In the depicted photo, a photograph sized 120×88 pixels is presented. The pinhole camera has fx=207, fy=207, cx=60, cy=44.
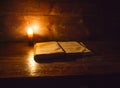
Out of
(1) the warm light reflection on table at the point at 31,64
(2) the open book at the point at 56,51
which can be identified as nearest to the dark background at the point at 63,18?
(2) the open book at the point at 56,51

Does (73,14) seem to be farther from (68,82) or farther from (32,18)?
(68,82)

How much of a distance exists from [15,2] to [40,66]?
27.2 inches

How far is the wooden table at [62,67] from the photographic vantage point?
1.06 metres

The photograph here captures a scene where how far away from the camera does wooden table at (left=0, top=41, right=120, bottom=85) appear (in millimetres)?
1064

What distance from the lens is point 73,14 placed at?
67.2 inches

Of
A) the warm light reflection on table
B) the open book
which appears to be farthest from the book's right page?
the warm light reflection on table

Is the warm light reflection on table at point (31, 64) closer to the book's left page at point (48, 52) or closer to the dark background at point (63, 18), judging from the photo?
the book's left page at point (48, 52)

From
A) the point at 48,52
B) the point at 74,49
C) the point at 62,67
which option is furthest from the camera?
the point at 74,49

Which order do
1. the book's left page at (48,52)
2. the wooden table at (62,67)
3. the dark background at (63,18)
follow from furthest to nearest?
the dark background at (63,18) < the book's left page at (48,52) < the wooden table at (62,67)

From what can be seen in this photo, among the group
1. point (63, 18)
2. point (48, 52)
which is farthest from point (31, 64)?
point (63, 18)

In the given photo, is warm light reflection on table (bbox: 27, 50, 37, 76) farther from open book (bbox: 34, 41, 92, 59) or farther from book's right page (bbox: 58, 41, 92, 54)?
book's right page (bbox: 58, 41, 92, 54)

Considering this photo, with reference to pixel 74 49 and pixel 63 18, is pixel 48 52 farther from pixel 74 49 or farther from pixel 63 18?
pixel 63 18

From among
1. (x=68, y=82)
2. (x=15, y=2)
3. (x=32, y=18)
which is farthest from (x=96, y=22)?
(x=68, y=82)

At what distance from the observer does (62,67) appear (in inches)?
45.8
